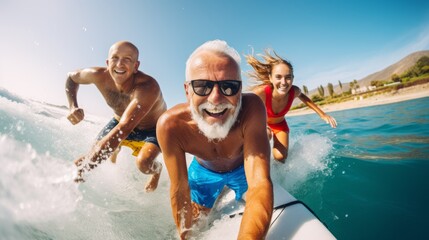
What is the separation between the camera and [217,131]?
77.3 inches

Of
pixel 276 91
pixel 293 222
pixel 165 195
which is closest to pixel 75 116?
pixel 165 195

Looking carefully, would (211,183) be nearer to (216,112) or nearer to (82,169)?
(216,112)

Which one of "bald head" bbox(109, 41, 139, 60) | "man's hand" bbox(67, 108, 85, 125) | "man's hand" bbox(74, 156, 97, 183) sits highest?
"bald head" bbox(109, 41, 139, 60)

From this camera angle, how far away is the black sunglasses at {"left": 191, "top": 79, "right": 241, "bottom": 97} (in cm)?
181

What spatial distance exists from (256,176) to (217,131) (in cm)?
50

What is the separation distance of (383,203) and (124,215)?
357 cm

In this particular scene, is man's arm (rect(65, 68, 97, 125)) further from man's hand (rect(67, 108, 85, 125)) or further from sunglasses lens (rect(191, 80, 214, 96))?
sunglasses lens (rect(191, 80, 214, 96))

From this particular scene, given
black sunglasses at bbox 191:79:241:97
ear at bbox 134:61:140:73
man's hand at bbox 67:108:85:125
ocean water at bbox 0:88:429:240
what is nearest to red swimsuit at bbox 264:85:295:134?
ocean water at bbox 0:88:429:240

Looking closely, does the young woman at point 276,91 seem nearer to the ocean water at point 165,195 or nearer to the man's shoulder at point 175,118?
the ocean water at point 165,195

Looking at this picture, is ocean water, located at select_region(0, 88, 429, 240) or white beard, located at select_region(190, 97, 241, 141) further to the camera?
ocean water, located at select_region(0, 88, 429, 240)

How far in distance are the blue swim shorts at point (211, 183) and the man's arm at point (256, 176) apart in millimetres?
749

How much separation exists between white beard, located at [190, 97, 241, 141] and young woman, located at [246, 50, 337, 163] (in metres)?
2.75

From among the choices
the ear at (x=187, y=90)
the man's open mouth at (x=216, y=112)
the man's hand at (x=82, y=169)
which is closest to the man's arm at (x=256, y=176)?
the man's open mouth at (x=216, y=112)

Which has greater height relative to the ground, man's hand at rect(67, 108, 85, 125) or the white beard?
man's hand at rect(67, 108, 85, 125)
